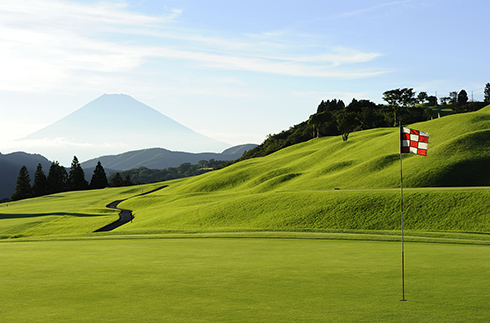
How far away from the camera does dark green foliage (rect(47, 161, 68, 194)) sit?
524 feet

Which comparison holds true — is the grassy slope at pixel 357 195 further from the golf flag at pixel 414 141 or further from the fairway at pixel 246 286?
the golf flag at pixel 414 141

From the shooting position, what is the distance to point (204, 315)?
924cm

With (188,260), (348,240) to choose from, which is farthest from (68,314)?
(348,240)

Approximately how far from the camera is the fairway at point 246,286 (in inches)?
369

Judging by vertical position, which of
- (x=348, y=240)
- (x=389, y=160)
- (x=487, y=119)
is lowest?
(x=348, y=240)

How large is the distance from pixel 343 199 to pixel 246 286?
37391 mm

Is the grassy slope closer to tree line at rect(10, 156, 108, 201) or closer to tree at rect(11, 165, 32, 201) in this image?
tree line at rect(10, 156, 108, 201)

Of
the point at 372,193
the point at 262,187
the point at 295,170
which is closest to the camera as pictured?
the point at 372,193

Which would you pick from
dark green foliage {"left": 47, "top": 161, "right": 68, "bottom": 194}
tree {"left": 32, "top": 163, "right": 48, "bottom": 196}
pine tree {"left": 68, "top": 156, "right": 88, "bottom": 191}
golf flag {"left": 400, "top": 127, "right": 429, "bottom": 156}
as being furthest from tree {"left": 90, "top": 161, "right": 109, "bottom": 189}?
golf flag {"left": 400, "top": 127, "right": 429, "bottom": 156}

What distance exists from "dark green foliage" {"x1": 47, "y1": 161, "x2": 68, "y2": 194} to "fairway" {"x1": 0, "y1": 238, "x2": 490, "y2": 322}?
502 ft

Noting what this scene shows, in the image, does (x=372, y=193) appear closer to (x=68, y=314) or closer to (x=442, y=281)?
(x=442, y=281)

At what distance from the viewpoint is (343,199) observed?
157 feet

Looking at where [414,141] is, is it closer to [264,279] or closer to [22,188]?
[264,279]

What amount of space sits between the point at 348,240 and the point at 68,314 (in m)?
18.8
